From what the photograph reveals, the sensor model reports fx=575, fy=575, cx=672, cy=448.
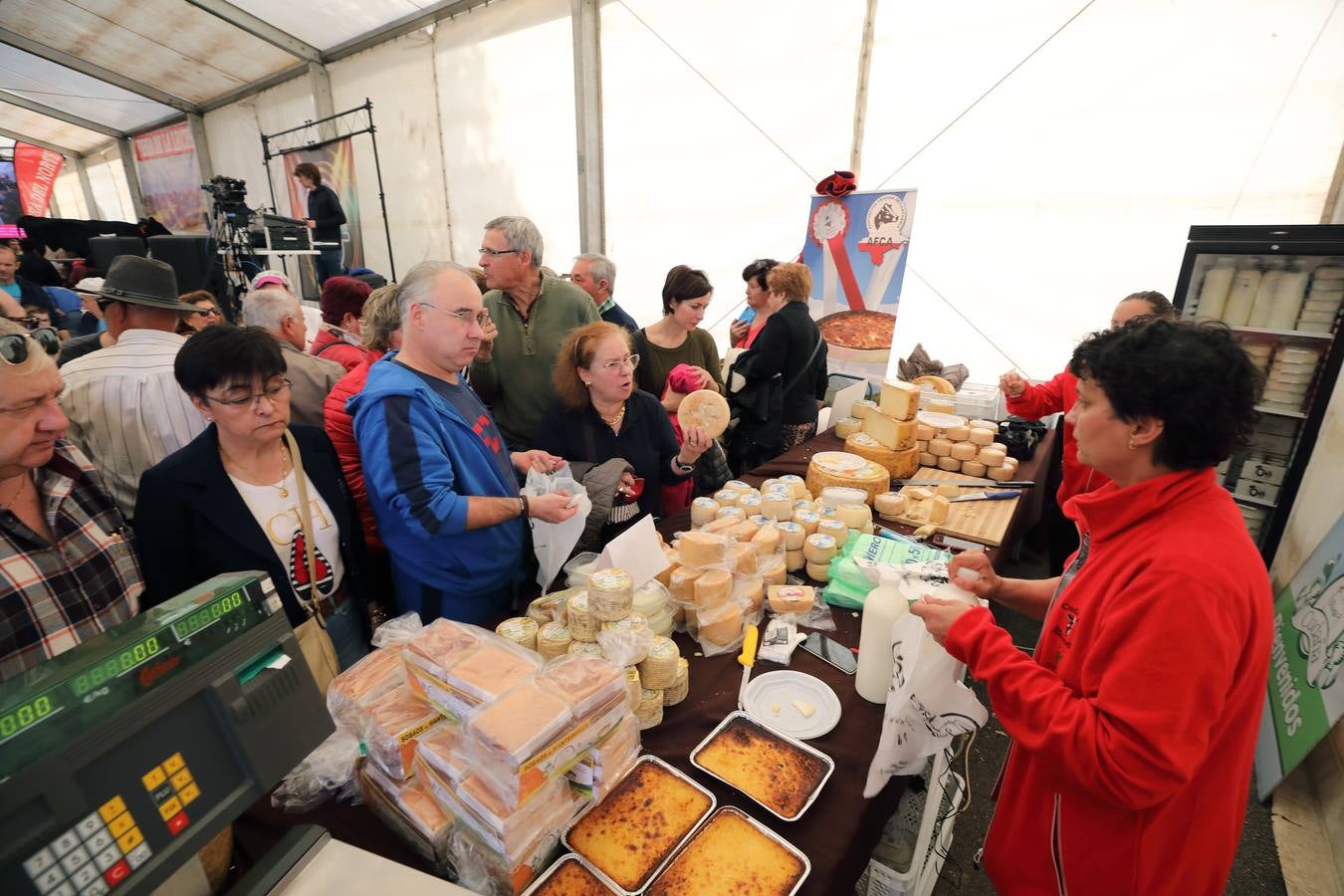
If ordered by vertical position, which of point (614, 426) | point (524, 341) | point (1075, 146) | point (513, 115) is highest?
point (513, 115)

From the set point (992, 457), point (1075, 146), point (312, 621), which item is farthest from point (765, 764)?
point (1075, 146)

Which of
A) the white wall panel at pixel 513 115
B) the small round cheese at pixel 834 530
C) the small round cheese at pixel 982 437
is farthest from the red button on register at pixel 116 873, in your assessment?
the white wall panel at pixel 513 115

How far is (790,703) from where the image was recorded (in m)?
1.54

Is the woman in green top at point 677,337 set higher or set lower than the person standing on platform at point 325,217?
lower

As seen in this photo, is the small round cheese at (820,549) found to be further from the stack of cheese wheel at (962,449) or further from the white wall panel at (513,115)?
the white wall panel at (513,115)

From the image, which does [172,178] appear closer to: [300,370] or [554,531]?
[300,370]

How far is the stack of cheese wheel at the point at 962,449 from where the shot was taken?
125 inches

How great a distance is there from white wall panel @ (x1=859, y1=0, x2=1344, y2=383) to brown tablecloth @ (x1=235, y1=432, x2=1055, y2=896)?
4.41 metres

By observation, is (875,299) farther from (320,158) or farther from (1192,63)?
(320,158)

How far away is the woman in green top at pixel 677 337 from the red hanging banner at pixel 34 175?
13735 millimetres

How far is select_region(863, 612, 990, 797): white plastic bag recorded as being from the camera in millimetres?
1258

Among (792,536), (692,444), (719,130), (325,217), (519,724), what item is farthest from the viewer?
(325,217)

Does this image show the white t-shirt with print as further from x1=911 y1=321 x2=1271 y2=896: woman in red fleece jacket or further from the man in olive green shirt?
x1=911 y1=321 x2=1271 y2=896: woman in red fleece jacket

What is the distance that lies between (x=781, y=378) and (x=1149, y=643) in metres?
2.81
